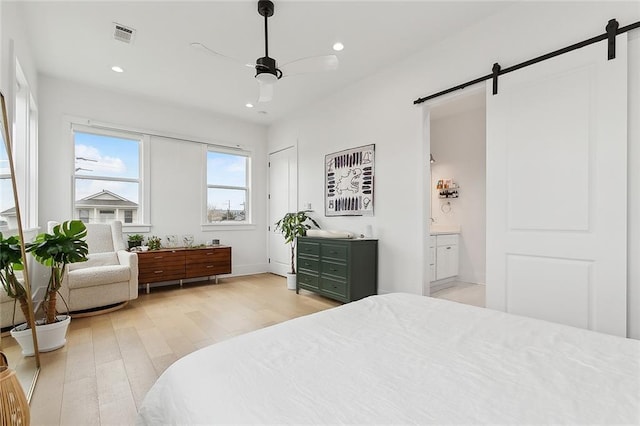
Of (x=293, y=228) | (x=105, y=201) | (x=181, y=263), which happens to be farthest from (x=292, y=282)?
(x=105, y=201)

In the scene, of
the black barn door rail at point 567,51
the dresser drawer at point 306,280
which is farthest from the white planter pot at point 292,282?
the black barn door rail at point 567,51

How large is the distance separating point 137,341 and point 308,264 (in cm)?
219

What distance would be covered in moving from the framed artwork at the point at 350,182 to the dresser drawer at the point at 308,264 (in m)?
0.78

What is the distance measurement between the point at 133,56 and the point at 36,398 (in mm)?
3343

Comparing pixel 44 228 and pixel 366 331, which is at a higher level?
pixel 44 228

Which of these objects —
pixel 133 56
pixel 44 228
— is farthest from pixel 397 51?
pixel 44 228

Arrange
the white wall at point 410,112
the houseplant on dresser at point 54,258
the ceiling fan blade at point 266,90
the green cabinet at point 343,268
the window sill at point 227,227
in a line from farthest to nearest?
the window sill at point 227,227 < the green cabinet at point 343,268 < the ceiling fan blade at point 266,90 < the houseplant on dresser at point 54,258 < the white wall at point 410,112

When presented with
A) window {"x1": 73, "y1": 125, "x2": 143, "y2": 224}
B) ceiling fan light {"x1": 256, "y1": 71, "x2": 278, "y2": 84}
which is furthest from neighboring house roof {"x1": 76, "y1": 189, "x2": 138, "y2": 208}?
ceiling fan light {"x1": 256, "y1": 71, "x2": 278, "y2": 84}

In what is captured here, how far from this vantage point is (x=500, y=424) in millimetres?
672

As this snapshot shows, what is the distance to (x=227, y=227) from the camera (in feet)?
18.1

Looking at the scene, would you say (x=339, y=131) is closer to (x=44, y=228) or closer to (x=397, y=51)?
(x=397, y=51)

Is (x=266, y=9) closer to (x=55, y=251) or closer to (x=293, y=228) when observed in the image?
(x=55, y=251)

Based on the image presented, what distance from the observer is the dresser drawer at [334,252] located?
12.0ft

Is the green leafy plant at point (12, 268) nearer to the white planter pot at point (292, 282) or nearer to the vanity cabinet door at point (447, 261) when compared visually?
the white planter pot at point (292, 282)
